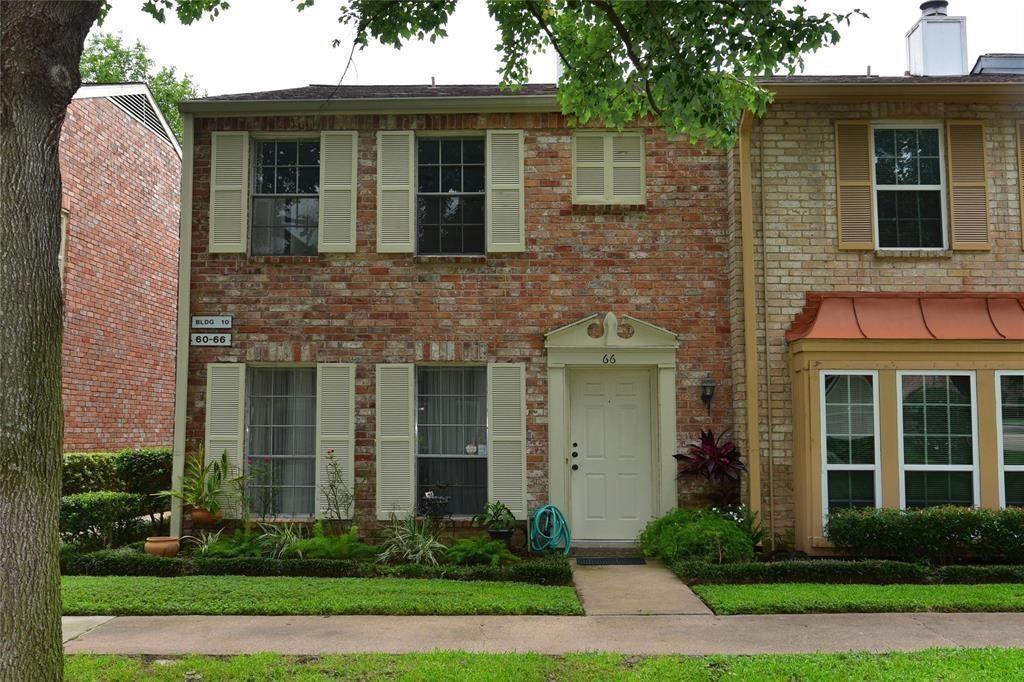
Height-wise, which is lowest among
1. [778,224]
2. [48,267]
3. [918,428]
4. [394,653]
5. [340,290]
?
[394,653]

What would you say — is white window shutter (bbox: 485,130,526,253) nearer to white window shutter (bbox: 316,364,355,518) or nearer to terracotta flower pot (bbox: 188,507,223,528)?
white window shutter (bbox: 316,364,355,518)

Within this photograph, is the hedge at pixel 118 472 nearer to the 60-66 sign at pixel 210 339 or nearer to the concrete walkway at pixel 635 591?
the 60-66 sign at pixel 210 339

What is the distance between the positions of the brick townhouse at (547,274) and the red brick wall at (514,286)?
3 centimetres

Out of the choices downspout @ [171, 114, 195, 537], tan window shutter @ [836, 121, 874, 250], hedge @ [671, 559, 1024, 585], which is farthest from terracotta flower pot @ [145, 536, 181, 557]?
tan window shutter @ [836, 121, 874, 250]

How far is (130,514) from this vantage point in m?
11.0

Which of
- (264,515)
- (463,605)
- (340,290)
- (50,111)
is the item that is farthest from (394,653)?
(340,290)

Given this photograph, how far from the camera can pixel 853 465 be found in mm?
9641

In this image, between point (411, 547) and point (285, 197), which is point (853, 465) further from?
point (285, 197)

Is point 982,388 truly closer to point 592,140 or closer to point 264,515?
point 592,140

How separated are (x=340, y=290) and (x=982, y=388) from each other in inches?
300

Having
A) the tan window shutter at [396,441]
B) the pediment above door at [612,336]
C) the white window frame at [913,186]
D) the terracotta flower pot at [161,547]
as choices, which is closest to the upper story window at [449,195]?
the pediment above door at [612,336]

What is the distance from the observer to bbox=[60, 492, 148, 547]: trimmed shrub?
10.1 meters

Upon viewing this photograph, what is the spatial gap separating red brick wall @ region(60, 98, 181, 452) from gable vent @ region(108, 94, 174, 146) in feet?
0.55

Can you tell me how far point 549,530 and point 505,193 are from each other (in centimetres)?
420
